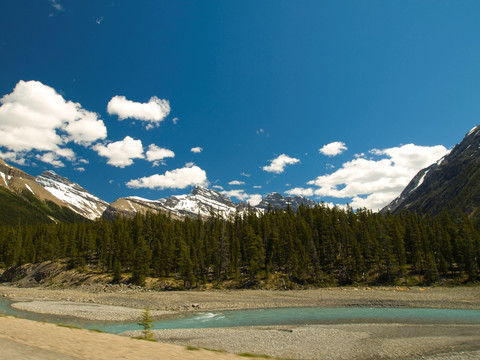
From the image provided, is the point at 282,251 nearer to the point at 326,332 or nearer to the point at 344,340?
the point at 326,332

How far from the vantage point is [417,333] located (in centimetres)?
2680

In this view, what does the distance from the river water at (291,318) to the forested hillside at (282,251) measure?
2711cm

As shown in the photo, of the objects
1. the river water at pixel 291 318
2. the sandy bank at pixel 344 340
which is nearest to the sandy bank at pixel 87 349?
the sandy bank at pixel 344 340

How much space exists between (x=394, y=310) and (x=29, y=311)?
55.0 metres

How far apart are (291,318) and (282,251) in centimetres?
4079

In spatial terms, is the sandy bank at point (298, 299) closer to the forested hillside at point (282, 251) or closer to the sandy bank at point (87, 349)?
the forested hillside at point (282, 251)

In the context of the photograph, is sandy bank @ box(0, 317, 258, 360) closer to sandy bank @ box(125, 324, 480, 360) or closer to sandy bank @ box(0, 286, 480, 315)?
sandy bank @ box(125, 324, 480, 360)

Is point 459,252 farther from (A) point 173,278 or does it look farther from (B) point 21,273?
(B) point 21,273

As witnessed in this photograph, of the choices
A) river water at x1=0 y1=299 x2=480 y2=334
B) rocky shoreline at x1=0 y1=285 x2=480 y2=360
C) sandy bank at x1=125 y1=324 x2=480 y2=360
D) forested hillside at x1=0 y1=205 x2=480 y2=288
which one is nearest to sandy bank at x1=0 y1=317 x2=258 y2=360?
rocky shoreline at x1=0 y1=285 x2=480 y2=360

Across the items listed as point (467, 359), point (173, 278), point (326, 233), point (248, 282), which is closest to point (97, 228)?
point (173, 278)

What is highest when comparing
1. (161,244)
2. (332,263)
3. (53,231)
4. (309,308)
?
(53,231)

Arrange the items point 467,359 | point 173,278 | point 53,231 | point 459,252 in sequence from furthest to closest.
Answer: point 53,231 < point 173,278 < point 459,252 < point 467,359

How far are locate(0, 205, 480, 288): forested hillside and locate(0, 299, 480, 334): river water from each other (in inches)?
1067

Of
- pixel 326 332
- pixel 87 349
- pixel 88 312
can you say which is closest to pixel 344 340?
pixel 326 332
